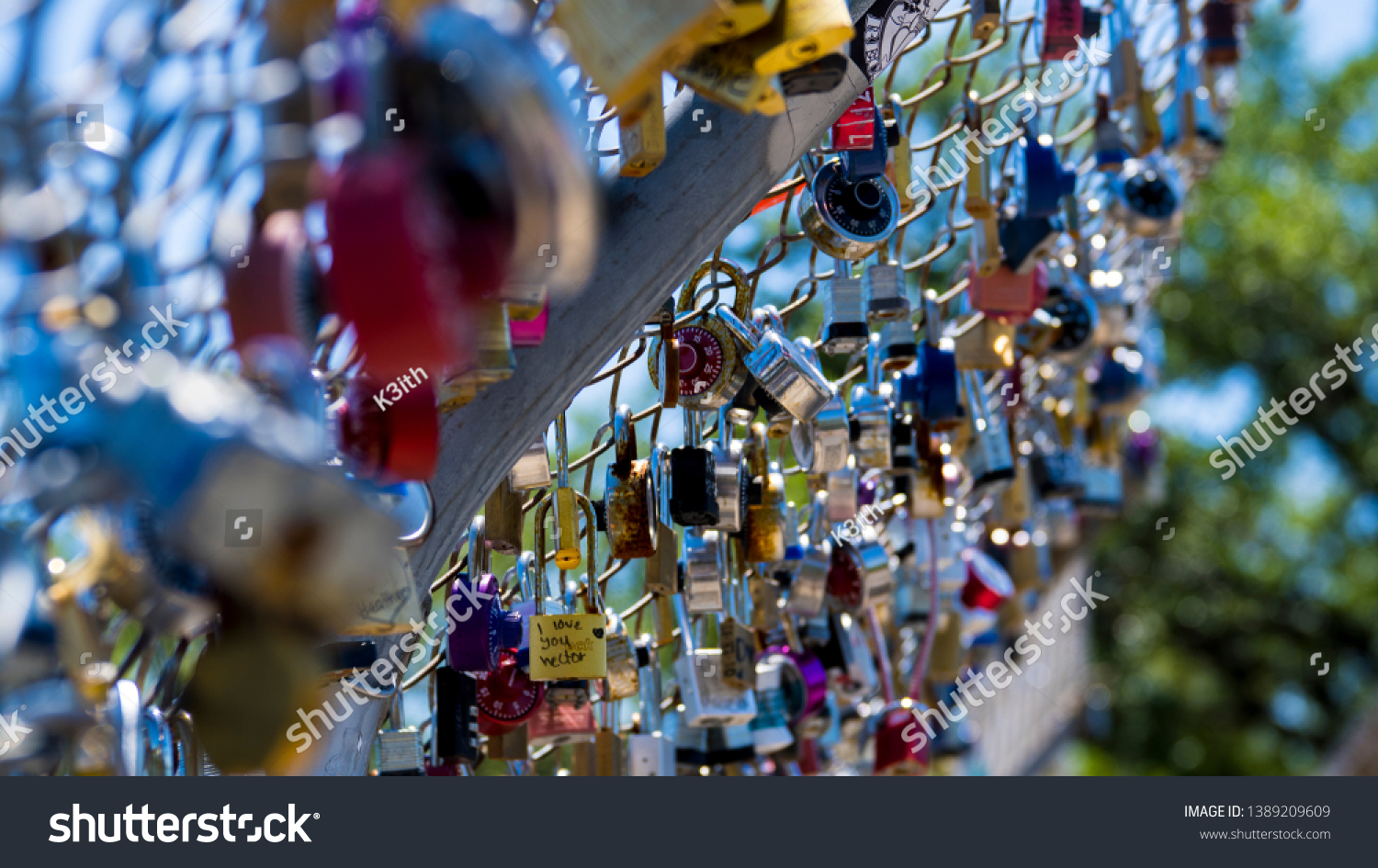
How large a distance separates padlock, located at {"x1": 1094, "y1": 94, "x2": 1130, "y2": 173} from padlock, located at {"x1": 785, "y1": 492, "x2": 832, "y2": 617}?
83cm

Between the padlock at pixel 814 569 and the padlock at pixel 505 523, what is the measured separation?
15.1 inches

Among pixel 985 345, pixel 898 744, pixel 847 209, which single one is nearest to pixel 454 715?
pixel 847 209

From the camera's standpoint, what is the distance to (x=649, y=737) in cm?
147

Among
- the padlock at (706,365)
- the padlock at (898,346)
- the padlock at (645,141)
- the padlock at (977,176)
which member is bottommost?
the padlock at (645,141)

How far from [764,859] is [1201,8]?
196 cm

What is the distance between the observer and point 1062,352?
1975 mm

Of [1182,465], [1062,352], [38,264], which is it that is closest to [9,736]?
[38,264]

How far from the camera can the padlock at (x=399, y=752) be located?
119 centimetres

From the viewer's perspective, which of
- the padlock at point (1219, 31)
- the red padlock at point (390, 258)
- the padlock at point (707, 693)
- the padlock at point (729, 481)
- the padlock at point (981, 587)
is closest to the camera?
the red padlock at point (390, 258)

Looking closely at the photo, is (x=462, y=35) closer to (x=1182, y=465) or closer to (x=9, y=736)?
(x=9, y=736)

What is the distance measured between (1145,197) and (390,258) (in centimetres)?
180

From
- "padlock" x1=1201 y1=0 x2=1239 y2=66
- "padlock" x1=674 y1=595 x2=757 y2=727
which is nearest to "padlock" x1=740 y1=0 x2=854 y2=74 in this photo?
"padlock" x1=674 y1=595 x2=757 y2=727

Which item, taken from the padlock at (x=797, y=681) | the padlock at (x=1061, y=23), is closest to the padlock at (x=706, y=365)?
the padlock at (x=797, y=681)

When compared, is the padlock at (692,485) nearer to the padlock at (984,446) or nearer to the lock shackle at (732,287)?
the lock shackle at (732,287)
